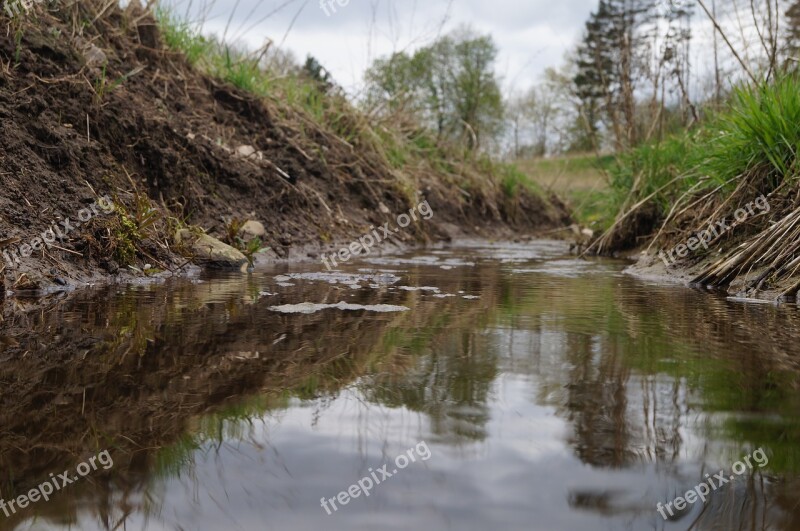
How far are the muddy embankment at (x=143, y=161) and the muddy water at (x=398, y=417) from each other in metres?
1.15

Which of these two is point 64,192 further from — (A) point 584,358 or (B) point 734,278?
(B) point 734,278

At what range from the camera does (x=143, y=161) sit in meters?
4.34

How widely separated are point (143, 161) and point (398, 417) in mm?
3758

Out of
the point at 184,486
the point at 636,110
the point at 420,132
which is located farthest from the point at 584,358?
the point at 420,132

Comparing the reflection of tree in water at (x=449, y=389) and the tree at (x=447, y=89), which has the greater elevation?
the tree at (x=447, y=89)

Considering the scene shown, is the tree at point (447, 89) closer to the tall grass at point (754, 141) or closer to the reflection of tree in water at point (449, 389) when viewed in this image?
the tall grass at point (754, 141)

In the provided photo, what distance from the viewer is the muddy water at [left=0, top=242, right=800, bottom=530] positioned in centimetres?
83

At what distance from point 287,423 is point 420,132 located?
9.22 meters

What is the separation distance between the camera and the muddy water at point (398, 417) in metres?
0.83

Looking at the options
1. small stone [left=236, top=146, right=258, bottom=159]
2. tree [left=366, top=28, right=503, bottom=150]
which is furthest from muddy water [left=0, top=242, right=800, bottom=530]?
tree [left=366, top=28, right=503, bottom=150]

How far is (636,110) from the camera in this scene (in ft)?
20.3

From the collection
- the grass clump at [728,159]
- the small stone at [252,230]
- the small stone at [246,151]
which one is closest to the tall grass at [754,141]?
the grass clump at [728,159]

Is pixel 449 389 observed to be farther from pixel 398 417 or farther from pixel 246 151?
pixel 246 151

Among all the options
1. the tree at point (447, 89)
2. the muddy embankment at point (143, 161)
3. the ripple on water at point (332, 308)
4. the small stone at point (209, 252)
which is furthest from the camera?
the tree at point (447, 89)
